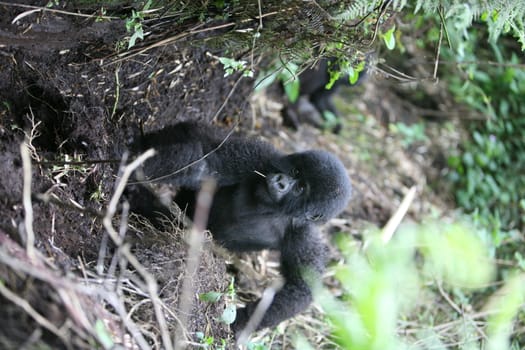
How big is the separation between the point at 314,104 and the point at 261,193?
8.71 ft

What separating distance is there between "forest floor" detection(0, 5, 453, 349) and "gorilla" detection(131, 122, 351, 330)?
1.08ft

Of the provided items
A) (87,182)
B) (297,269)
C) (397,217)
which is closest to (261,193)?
(297,269)

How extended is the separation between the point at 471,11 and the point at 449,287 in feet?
9.13

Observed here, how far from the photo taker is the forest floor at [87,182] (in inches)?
78.4

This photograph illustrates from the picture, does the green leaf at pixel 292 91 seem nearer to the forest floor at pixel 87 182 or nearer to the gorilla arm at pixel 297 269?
the forest floor at pixel 87 182

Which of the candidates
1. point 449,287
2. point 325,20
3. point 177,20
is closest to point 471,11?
point 325,20

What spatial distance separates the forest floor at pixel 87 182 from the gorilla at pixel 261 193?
0.33 meters

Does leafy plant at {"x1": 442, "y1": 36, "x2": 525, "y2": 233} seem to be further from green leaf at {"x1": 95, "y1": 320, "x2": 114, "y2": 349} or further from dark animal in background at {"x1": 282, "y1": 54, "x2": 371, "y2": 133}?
green leaf at {"x1": 95, "y1": 320, "x2": 114, "y2": 349}

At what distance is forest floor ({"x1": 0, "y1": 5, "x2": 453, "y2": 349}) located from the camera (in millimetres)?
1992

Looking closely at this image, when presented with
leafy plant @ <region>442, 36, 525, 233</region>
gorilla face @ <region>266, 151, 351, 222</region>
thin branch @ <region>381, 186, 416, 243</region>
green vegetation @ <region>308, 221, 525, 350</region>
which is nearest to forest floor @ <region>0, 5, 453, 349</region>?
gorilla face @ <region>266, 151, 351, 222</region>

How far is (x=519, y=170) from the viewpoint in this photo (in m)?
6.90

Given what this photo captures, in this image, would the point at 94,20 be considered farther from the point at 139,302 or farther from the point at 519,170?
the point at 519,170

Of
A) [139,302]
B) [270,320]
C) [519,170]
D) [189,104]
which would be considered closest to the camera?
[139,302]

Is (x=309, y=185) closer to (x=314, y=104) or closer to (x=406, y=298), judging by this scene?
(x=406, y=298)
